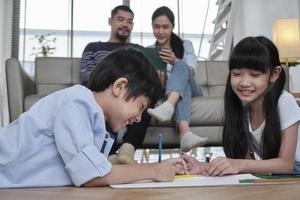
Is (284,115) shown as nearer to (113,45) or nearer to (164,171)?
(164,171)

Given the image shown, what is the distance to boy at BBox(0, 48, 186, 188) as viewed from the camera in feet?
2.07

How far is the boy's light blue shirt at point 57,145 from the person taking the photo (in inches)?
24.5

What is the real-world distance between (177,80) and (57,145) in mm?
1344

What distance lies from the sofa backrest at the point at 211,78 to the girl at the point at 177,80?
1.11 ft

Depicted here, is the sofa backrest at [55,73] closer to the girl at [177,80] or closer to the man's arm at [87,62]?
the man's arm at [87,62]

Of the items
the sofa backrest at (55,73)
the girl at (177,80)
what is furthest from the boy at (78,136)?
the sofa backrest at (55,73)

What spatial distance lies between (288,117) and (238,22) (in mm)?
3687

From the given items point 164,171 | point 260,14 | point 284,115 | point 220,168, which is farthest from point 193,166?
point 260,14

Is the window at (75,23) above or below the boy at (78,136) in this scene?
above

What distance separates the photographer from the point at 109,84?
752mm

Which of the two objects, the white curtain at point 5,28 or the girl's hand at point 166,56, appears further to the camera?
the white curtain at point 5,28

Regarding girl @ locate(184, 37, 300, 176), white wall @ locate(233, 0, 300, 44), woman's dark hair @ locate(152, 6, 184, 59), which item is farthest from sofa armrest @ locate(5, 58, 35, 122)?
white wall @ locate(233, 0, 300, 44)

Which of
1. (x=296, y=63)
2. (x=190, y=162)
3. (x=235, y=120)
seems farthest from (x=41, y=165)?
(x=296, y=63)

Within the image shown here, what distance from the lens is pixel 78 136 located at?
63cm
